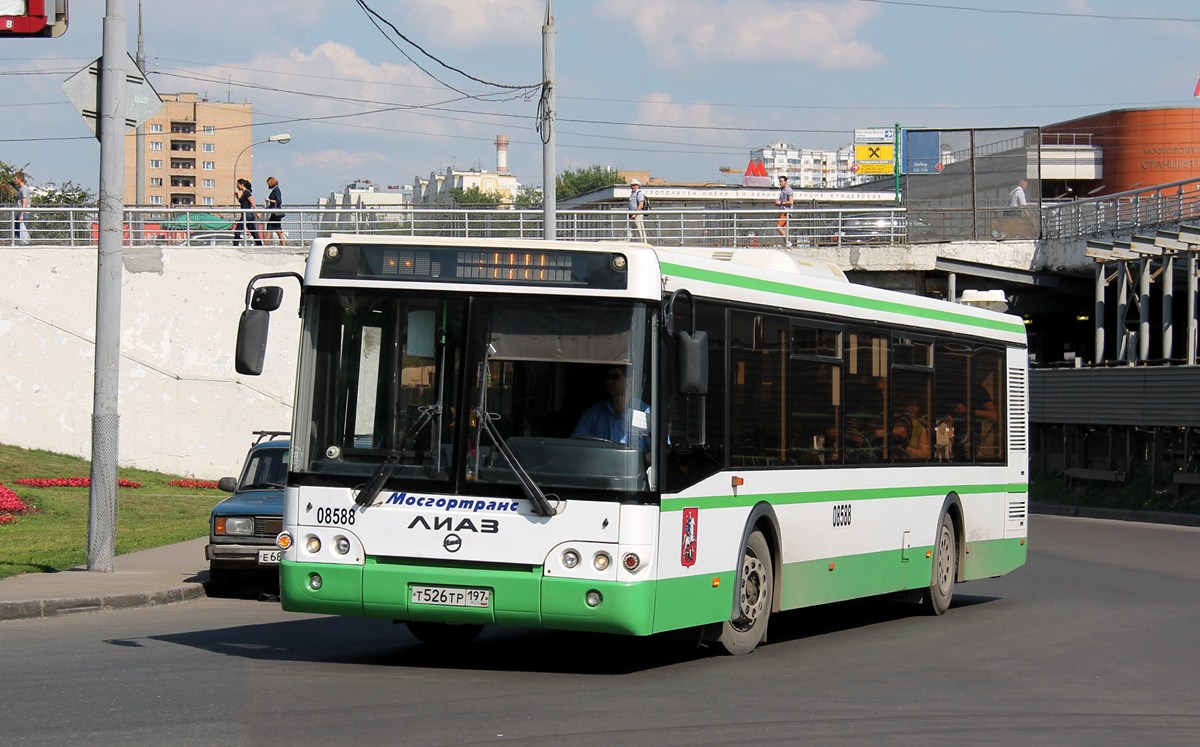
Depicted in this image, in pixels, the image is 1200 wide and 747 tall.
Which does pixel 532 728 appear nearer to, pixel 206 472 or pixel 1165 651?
pixel 1165 651

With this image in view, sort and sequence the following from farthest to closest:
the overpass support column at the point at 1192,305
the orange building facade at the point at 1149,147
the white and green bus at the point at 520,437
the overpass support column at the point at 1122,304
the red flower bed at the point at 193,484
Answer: the orange building facade at the point at 1149,147 → the overpass support column at the point at 1122,304 → the overpass support column at the point at 1192,305 → the red flower bed at the point at 193,484 → the white and green bus at the point at 520,437

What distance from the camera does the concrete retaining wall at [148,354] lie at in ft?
112

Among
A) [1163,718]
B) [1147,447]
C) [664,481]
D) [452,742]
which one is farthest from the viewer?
[1147,447]

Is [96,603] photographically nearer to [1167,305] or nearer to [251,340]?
[251,340]

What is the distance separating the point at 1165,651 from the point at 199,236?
88.7 feet

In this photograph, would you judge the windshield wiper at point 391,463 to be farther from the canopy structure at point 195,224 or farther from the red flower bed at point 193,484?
the canopy structure at point 195,224

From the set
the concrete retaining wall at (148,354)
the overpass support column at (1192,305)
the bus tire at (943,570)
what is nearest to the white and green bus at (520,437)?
the bus tire at (943,570)

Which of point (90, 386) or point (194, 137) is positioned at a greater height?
point (194, 137)

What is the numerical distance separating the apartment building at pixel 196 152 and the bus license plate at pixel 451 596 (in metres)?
167

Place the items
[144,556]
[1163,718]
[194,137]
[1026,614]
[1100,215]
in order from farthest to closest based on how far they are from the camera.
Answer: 1. [194,137]
2. [1100,215]
3. [144,556]
4. [1026,614]
5. [1163,718]

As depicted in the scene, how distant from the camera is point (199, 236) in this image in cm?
3503

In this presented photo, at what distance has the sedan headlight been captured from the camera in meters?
15.5

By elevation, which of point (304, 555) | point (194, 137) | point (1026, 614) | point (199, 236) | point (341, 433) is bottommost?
point (1026, 614)

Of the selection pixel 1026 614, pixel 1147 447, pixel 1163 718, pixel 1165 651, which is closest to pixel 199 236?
pixel 1147 447
